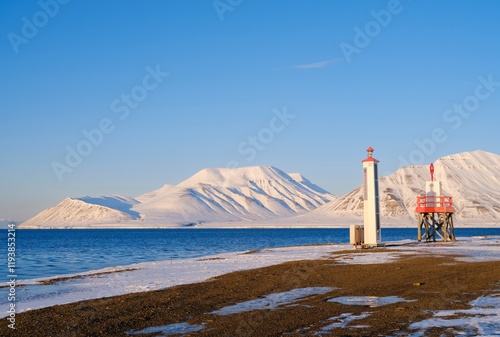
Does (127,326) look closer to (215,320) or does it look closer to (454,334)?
(215,320)

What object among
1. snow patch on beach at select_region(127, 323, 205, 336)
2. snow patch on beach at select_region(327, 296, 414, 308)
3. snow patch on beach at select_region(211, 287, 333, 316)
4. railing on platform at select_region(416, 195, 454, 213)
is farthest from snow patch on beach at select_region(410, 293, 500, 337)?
railing on platform at select_region(416, 195, 454, 213)

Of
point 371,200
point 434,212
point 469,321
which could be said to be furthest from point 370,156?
point 469,321

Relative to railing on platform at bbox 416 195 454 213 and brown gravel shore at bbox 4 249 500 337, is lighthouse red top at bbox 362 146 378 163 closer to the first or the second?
railing on platform at bbox 416 195 454 213

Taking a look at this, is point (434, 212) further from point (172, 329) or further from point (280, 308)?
point (172, 329)

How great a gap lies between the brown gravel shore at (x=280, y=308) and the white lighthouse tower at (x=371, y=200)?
2021 centimetres

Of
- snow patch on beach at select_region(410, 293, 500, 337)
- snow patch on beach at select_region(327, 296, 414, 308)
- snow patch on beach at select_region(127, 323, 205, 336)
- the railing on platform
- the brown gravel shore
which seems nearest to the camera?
snow patch on beach at select_region(410, 293, 500, 337)

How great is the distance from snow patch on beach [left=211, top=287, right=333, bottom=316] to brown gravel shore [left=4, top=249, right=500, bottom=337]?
45 cm

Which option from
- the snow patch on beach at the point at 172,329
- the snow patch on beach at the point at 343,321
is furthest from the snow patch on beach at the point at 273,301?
the snow patch on beach at the point at 343,321

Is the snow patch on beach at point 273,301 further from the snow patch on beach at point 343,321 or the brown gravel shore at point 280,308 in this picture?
the snow patch on beach at point 343,321

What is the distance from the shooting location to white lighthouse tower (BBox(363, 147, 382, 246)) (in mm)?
51281

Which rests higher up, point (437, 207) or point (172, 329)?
Result: point (437, 207)

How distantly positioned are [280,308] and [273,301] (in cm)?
161

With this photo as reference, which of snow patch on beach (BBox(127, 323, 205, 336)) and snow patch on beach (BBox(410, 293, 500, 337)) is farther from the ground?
snow patch on beach (BBox(410, 293, 500, 337))

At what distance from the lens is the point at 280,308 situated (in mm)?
19266
